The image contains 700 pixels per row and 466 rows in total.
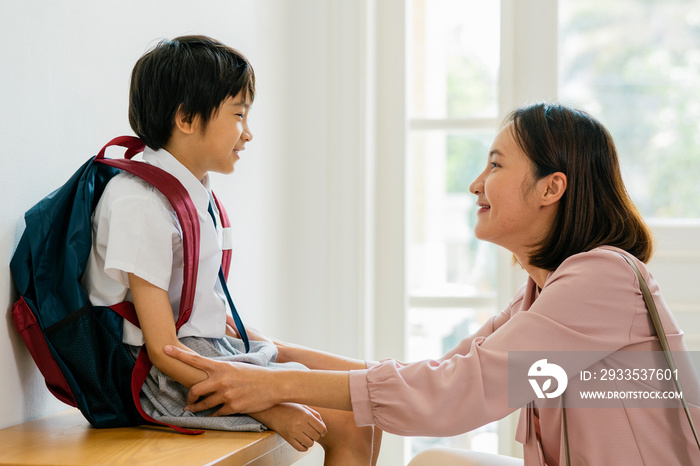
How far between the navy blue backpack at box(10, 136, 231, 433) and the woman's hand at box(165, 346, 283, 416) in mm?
60

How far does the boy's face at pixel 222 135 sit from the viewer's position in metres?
1.18

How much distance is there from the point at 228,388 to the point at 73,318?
9.6 inches

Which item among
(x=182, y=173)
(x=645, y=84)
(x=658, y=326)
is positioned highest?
(x=645, y=84)

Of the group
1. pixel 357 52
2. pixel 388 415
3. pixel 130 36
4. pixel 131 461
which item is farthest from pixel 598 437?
pixel 357 52

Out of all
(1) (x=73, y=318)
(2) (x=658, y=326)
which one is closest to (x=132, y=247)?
(1) (x=73, y=318)

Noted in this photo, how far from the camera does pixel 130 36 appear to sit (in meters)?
1.33

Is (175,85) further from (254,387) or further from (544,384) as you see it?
(544,384)

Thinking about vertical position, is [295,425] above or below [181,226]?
below

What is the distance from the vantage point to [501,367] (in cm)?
108

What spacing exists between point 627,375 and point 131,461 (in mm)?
768

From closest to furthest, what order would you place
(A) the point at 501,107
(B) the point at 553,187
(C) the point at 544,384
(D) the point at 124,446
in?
(D) the point at 124,446 < (C) the point at 544,384 < (B) the point at 553,187 < (A) the point at 501,107

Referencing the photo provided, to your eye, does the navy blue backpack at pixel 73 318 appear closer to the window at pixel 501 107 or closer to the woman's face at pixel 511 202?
the woman's face at pixel 511 202

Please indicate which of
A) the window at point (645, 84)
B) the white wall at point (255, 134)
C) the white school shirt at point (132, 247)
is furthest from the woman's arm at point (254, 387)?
the window at point (645, 84)

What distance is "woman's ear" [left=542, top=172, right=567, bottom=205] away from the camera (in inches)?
48.7
